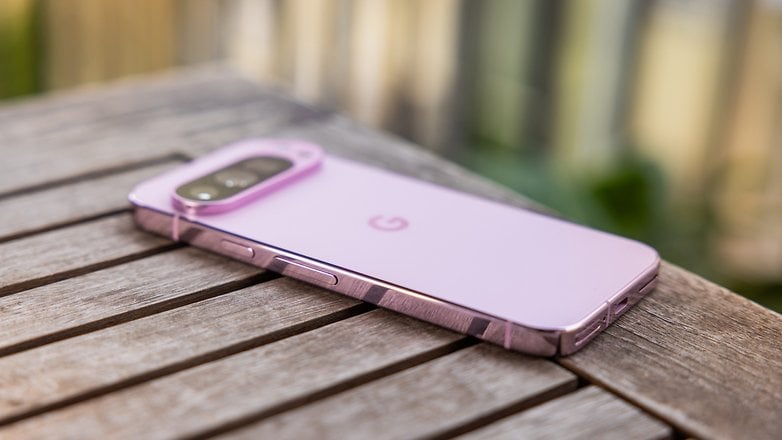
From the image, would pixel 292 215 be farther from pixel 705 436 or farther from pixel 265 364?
pixel 705 436

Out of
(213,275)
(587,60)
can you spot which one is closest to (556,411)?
(213,275)

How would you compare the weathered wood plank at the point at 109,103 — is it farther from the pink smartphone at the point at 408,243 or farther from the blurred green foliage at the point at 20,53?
the blurred green foliage at the point at 20,53

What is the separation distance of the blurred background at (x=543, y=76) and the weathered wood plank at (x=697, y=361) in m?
1.21

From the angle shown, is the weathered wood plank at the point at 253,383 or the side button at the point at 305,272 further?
the side button at the point at 305,272

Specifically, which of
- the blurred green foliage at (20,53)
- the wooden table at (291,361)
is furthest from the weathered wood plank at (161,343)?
the blurred green foliage at (20,53)

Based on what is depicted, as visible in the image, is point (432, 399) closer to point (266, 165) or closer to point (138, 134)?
point (266, 165)

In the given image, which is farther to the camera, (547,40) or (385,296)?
(547,40)

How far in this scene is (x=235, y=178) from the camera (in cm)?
80

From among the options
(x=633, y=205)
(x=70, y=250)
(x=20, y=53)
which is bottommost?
(x=633, y=205)

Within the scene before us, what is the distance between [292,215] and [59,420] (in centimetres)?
25

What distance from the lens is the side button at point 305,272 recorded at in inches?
27.1

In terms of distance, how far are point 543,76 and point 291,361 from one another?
1.72 m

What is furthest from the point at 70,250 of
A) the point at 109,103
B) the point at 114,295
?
the point at 109,103

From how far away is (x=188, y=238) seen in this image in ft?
2.47
